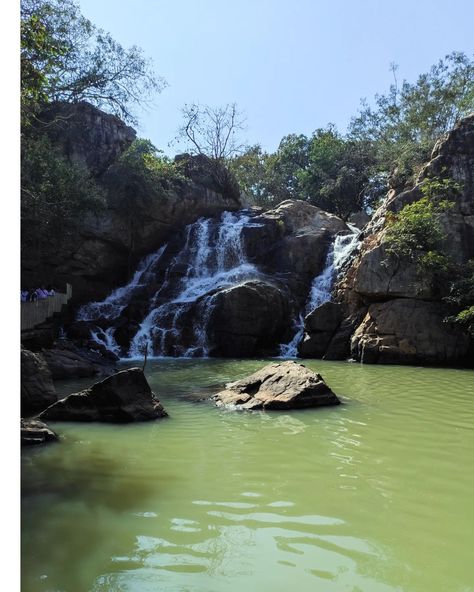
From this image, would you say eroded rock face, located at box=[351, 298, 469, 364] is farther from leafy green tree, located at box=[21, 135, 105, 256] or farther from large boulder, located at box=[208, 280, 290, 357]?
leafy green tree, located at box=[21, 135, 105, 256]

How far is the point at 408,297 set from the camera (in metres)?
17.7

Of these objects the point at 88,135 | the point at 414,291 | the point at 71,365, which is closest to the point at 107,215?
the point at 88,135

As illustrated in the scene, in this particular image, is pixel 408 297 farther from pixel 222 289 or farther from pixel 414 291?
pixel 222 289

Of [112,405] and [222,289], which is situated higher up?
[222,289]

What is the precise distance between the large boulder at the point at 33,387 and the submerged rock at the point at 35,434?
5.95 ft

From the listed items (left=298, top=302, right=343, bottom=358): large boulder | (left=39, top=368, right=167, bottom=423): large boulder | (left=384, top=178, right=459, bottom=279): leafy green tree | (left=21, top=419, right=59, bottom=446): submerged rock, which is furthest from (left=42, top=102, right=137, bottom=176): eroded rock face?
(left=21, top=419, right=59, bottom=446): submerged rock

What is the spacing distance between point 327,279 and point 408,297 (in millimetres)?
5322

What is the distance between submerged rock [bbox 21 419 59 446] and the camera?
6746 millimetres

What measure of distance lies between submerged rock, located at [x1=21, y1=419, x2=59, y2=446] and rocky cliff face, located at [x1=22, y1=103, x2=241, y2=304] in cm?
1622

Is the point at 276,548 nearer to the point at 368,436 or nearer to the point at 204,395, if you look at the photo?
the point at 368,436

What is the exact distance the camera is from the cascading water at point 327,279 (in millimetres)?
20719

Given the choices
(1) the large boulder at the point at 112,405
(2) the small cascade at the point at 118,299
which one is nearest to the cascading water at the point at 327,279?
(2) the small cascade at the point at 118,299

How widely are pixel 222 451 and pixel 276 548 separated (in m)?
2.65

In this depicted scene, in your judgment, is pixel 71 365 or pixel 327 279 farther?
pixel 327 279
